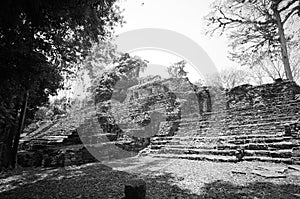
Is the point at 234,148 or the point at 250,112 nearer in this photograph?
the point at 234,148

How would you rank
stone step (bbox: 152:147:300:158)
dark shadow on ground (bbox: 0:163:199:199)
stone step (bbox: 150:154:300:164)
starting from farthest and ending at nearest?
stone step (bbox: 152:147:300:158) → stone step (bbox: 150:154:300:164) → dark shadow on ground (bbox: 0:163:199:199)

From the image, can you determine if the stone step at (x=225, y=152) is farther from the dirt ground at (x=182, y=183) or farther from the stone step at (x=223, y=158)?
the dirt ground at (x=182, y=183)

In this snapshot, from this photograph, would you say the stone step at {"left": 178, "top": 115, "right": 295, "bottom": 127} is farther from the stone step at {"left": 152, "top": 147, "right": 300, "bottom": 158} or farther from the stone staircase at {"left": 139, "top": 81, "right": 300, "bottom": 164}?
the stone step at {"left": 152, "top": 147, "right": 300, "bottom": 158}

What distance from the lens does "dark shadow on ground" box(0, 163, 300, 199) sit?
3.21 m

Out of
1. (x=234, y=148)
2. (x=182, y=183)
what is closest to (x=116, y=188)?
(x=182, y=183)

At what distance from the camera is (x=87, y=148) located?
762cm

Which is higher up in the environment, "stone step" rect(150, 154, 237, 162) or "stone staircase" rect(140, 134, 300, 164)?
"stone staircase" rect(140, 134, 300, 164)

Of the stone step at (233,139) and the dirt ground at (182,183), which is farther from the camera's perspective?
the stone step at (233,139)

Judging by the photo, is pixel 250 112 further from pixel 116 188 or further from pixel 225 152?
pixel 116 188

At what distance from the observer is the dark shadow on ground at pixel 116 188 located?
126 inches

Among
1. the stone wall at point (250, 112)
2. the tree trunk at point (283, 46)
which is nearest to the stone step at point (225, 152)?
the stone wall at point (250, 112)

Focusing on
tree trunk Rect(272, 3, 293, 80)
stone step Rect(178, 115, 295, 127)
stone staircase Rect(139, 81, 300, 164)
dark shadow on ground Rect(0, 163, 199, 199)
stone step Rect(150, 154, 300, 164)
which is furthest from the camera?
tree trunk Rect(272, 3, 293, 80)

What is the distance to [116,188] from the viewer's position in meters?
3.86

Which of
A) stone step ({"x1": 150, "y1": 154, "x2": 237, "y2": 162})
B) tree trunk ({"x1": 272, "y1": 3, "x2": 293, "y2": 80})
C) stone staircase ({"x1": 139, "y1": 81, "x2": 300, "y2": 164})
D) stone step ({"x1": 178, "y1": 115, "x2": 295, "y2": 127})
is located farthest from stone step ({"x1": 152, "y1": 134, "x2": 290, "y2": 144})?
tree trunk ({"x1": 272, "y1": 3, "x2": 293, "y2": 80})
